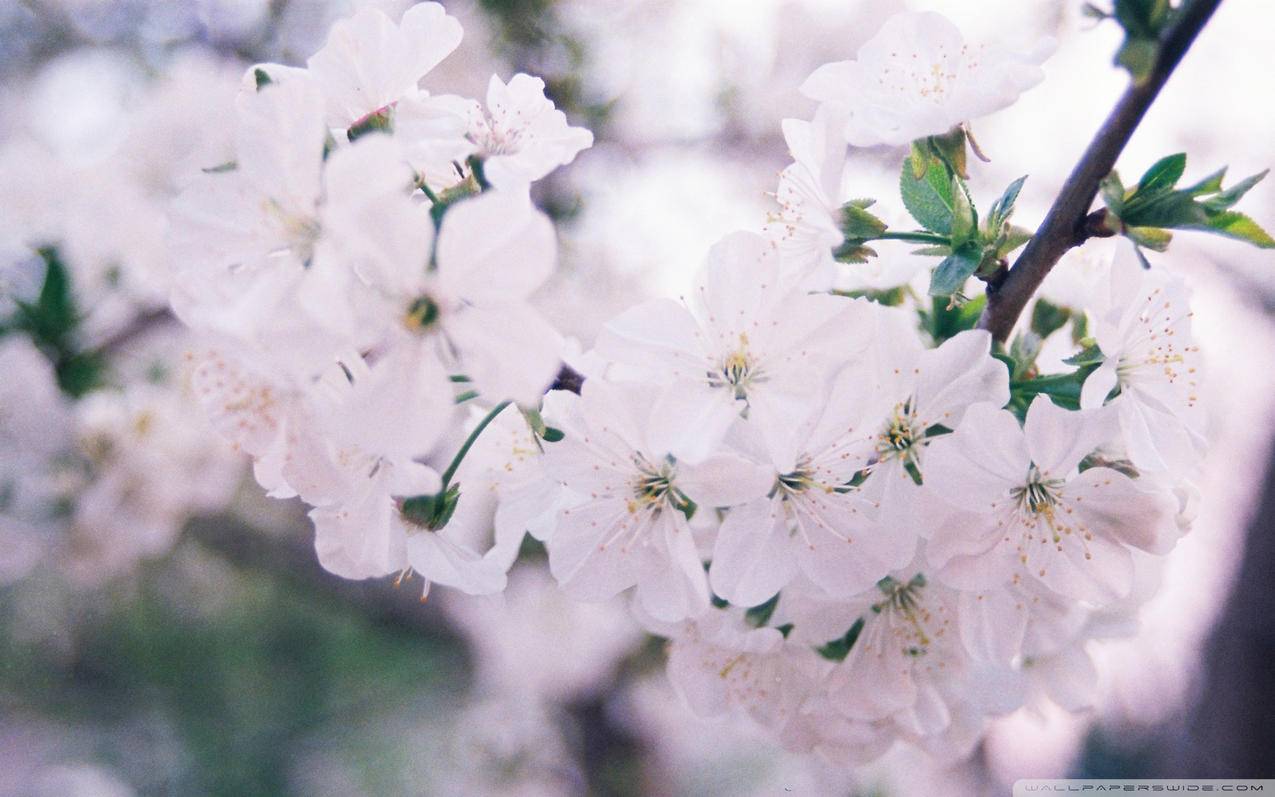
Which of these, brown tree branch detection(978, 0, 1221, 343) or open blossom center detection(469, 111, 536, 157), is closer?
brown tree branch detection(978, 0, 1221, 343)

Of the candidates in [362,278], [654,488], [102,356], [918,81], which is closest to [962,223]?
[918,81]

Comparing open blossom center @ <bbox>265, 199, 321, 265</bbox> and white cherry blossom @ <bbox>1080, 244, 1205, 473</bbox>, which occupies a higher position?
white cherry blossom @ <bbox>1080, 244, 1205, 473</bbox>

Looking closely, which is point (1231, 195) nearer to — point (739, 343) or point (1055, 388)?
point (1055, 388)

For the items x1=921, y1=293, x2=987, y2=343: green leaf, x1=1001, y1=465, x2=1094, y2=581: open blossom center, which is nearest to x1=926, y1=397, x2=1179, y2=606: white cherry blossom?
x1=1001, y1=465, x2=1094, y2=581: open blossom center

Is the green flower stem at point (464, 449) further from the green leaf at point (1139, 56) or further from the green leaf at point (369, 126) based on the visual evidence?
the green leaf at point (1139, 56)

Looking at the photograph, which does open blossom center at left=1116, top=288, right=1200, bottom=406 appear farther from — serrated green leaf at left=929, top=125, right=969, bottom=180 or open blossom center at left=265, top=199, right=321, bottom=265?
open blossom center at left=265, top=199, right=321, bottom=265

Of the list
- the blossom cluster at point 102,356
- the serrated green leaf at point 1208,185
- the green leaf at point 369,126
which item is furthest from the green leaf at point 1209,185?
the blossom cluster at point 102,356

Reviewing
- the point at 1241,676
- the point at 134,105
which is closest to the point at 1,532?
the point at 134,105

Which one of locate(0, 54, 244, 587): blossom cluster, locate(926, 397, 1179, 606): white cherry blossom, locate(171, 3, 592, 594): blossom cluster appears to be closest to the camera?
locate(171, 3, 592, 594): blossom cluster
